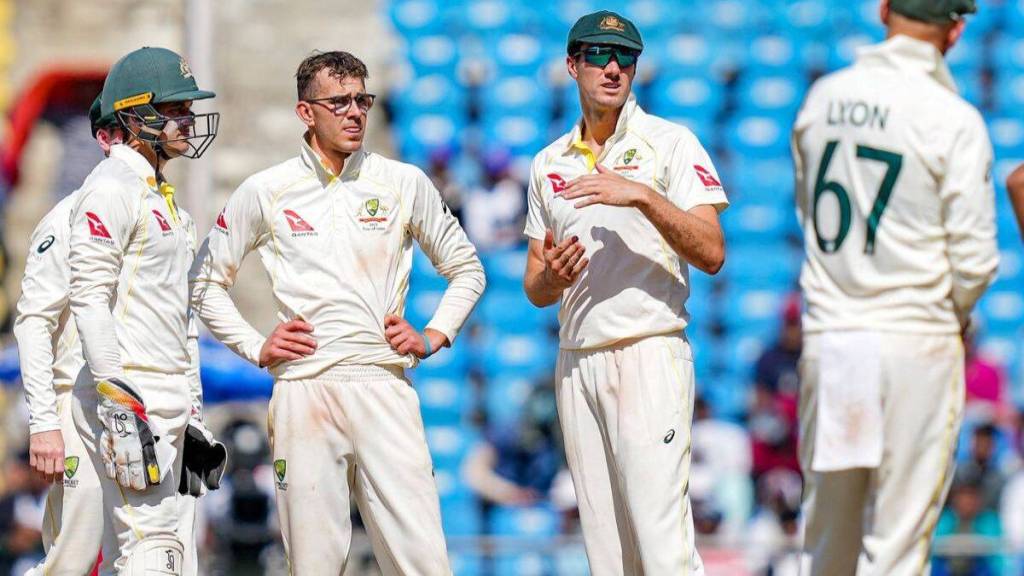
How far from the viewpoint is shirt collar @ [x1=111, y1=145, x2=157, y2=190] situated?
655 cm

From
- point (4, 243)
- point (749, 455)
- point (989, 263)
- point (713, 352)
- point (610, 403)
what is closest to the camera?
point (989, 263)

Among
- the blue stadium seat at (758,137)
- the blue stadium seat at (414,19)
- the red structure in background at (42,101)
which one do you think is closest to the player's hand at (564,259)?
the blue stadium seat at (758,137)

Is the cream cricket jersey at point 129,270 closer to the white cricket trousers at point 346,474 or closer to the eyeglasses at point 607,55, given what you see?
the white cricket trousers at point 346,474

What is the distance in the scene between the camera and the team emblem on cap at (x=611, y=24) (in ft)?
21.8

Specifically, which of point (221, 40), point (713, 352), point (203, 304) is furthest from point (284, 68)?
point (203, 304)

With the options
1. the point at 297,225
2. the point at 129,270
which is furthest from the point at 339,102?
the point at 129,270

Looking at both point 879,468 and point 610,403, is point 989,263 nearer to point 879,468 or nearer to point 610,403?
point 879,468

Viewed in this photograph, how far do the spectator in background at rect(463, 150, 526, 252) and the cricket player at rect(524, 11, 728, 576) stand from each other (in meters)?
6.93

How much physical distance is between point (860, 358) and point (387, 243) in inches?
85.6

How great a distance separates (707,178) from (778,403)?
20.1 ft

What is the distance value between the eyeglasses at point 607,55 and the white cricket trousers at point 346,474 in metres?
1.48

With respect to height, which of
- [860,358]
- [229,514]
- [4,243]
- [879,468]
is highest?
[860,358]

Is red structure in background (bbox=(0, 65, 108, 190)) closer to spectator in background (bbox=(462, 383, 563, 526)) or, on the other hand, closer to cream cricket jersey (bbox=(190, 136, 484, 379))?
spectator in background (bbox=(462, 383, 563, 526))

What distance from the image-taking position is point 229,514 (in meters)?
11.6
